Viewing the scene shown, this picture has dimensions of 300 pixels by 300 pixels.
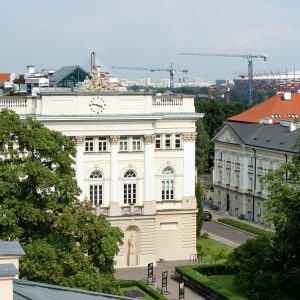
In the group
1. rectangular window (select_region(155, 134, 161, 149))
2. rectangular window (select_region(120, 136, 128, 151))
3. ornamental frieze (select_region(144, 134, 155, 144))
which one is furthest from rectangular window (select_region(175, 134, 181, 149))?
rectangular window (select_region(120, 136, 128, 151))

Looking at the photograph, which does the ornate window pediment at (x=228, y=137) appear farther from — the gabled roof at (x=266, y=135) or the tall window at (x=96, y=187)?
the tall window at (x=96, y=187)

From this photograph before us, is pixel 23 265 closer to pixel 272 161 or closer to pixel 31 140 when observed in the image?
pixel 31 140

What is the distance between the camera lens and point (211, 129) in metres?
116

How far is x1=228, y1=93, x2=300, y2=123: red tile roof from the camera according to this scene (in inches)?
3794

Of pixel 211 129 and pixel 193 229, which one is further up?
A: pixel 211 129

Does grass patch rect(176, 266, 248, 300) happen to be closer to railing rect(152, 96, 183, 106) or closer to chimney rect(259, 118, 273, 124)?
railing rect(152, 96, 183, 106)

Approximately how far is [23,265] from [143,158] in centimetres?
2726

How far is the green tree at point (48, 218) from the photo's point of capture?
114 feet

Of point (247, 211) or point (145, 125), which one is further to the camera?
point (247, 211)

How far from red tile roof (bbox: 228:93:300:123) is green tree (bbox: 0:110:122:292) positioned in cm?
5857

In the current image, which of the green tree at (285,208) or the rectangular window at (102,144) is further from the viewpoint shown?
the rectangular window at (102,144)

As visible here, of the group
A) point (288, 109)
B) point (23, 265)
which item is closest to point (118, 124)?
point (23, 265)

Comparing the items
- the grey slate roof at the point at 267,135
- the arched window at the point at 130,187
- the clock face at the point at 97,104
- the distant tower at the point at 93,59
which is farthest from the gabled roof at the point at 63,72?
the grey slate roof at the point at 267,135

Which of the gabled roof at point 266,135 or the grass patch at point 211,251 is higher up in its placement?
the gabled roof at point 266,135
